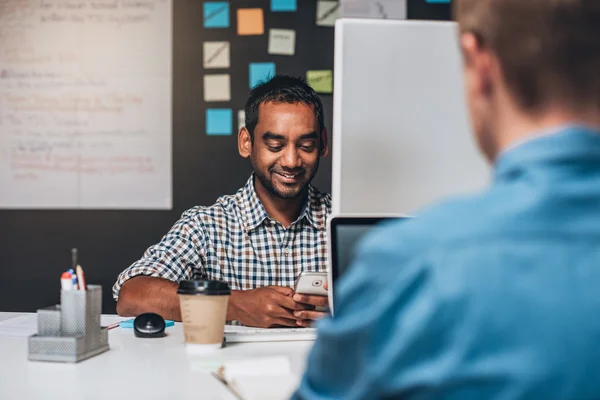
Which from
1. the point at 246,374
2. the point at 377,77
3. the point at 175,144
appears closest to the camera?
the point at 246,374

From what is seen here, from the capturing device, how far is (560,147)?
18.3 inches

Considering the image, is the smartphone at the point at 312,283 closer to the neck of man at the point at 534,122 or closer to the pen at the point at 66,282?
the pen at the point at 66,282

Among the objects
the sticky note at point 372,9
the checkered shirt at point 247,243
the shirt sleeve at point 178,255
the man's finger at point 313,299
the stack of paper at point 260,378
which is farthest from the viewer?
the sticky note at point 372,9

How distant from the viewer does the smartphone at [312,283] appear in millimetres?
1365

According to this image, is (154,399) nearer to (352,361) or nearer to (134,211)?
(352,361)

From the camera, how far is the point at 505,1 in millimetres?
473

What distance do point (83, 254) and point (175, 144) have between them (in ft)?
2.03

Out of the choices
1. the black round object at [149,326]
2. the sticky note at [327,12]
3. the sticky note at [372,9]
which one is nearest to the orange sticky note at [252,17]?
the sticky note at [327,12]

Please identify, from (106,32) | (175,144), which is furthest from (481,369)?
(106,32)

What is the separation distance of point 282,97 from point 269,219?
39 centimetres

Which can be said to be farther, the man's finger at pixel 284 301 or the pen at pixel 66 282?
the man's finger at pixel 284 301

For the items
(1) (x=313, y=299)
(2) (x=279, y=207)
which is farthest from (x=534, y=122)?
(2) (x=279, y=207)

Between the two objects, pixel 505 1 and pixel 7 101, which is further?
pixel 7 101

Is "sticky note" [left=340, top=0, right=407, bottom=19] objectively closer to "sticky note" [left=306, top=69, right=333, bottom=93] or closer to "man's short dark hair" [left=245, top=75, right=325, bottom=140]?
"sticky note" [left=306, top=69, right=333, bottom=93]
